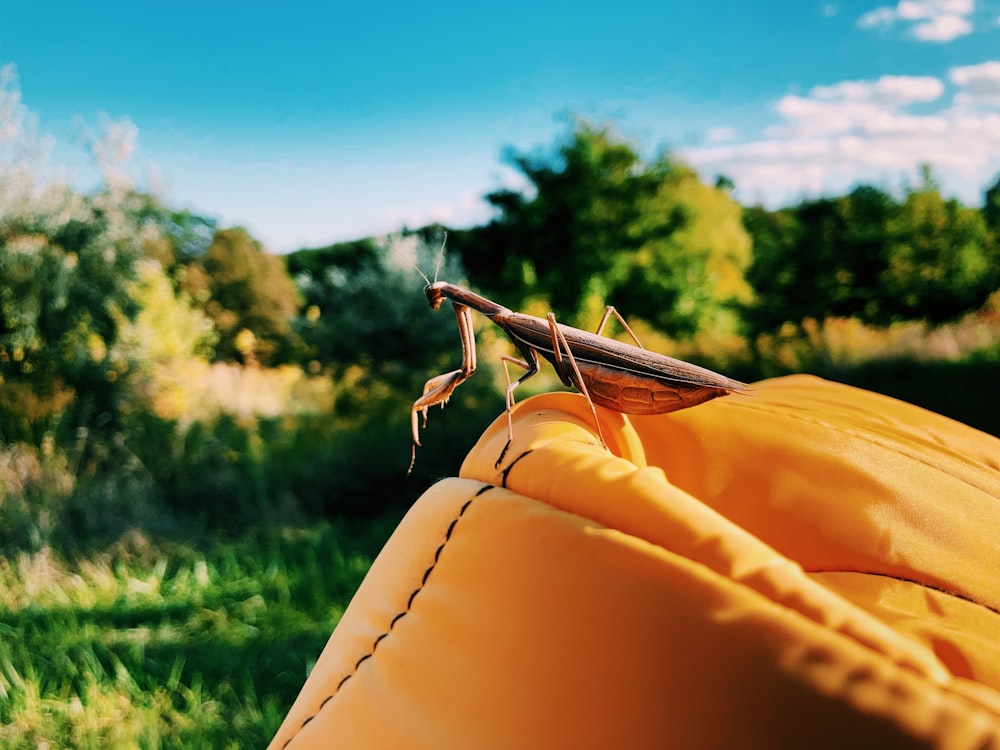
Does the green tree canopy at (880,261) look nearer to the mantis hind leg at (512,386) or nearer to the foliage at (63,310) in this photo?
the foliage at (63,310)

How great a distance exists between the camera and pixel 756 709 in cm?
67

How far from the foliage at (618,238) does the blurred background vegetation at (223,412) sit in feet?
8.72

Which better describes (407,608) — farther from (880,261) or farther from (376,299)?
(880,261)

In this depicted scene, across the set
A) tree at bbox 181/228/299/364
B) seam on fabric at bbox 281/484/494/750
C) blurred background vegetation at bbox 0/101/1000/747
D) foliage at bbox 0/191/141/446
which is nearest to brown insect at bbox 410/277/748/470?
seam on fabric at bbox 281/484/494/750

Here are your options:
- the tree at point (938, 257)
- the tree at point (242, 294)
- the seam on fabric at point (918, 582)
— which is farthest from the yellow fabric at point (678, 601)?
the tree at point (938, 257)

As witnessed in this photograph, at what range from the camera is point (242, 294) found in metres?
13.5

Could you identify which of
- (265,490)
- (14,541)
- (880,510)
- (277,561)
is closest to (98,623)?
(277,561)

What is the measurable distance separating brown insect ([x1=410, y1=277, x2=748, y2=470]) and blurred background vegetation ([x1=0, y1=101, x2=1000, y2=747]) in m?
1.39

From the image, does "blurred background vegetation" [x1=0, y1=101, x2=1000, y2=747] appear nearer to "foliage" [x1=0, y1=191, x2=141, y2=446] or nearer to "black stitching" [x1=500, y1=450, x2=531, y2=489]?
"foliage" [x1=0, y1=191, x2=141, y2=446]

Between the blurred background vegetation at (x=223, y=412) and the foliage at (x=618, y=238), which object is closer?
the blurred background vegetation at (x=223, y=412)

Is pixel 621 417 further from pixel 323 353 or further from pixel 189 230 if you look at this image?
pixel 189 230

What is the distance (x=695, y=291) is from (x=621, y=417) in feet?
50.2

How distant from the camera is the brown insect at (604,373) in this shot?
1373 millimetres

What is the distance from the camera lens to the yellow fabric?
2.18 ft
